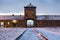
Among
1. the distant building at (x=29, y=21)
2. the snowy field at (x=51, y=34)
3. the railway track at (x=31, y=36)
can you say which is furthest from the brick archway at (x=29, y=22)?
the railway track at (x=31, y=36)

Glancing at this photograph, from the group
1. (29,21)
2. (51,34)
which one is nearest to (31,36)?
(51,34)

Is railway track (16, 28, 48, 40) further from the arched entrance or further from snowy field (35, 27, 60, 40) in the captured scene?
the arched entrance

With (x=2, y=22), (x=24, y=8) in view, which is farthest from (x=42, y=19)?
(x=2, y=22)

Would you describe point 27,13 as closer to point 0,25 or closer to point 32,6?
point 32,6

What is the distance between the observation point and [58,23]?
166ft

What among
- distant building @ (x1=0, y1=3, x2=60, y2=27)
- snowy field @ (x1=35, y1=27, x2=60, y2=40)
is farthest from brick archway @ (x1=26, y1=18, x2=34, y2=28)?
snowy field @ (x1=35, y1=27, x2=60, y2=40)

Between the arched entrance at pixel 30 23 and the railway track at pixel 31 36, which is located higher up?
the railway track at pixel 31 36

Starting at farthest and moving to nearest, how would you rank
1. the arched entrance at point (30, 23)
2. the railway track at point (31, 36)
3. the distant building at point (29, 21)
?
the arched entrance at point (30, 23) → the distant building at point (29, 21) → the railway track at point (31, 36)

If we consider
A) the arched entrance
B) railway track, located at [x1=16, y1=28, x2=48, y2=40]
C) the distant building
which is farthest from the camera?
the arched entrance

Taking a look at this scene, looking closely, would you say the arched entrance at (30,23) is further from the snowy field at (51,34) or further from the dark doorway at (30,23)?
the snowy field at (51,34)

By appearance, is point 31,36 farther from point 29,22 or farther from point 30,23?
point 30,23

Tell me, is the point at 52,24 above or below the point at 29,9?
below

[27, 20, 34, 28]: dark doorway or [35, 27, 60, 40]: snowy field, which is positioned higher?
[35, 27, 60, 40]: snowy field

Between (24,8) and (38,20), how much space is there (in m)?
4.74
